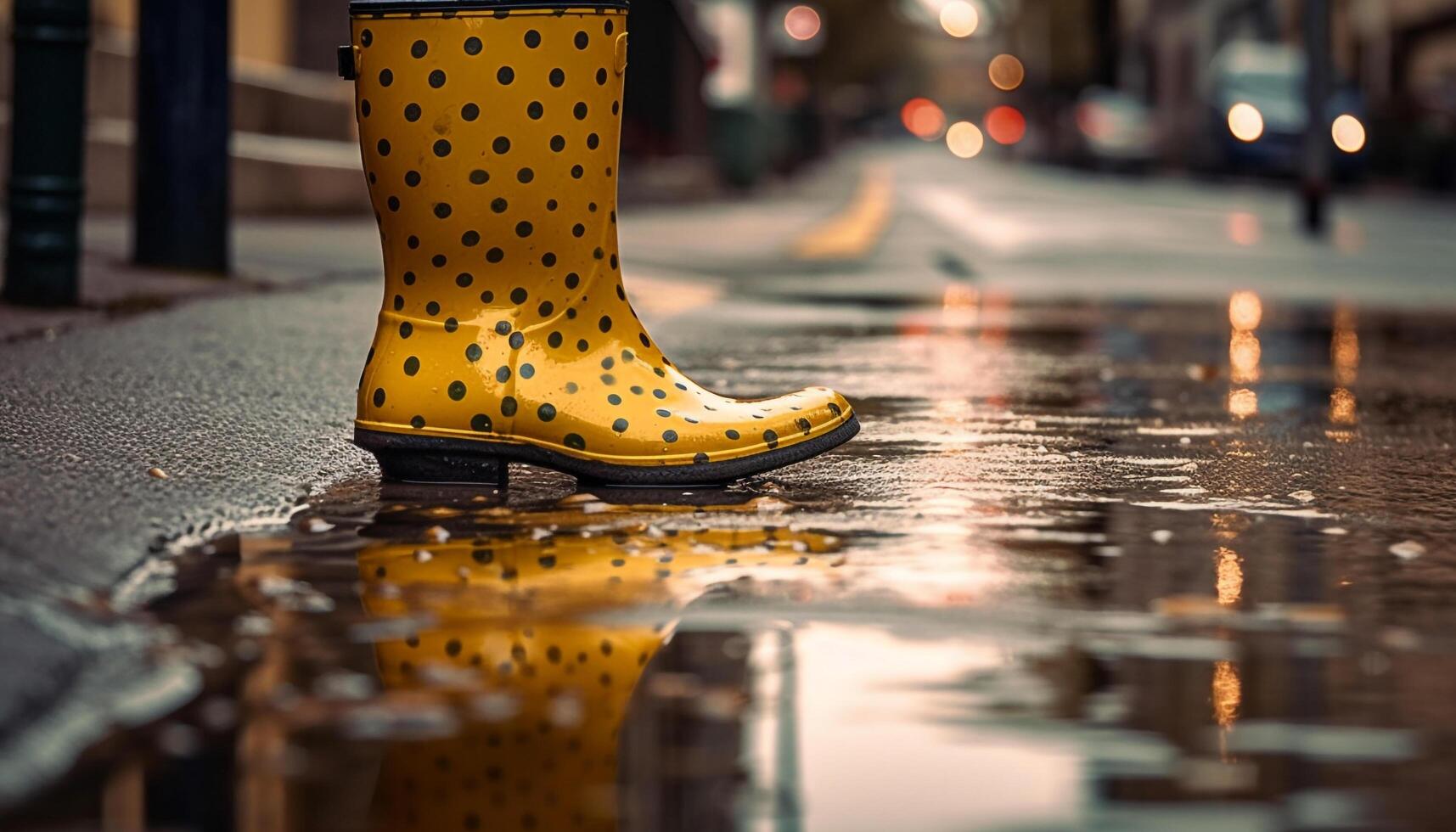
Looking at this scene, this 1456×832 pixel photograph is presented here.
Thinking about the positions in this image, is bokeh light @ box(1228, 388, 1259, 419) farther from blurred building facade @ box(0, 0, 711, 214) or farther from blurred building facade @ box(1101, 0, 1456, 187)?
blurred building facade @ box(1101, 0, 1456, 187)

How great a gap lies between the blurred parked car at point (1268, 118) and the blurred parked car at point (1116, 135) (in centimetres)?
1174

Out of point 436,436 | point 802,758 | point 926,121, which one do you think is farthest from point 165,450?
point 926,121

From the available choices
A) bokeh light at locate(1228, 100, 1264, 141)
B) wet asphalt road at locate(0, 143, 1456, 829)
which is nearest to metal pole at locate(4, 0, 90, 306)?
→ wet asphalt road at locate(0, 143, 1456, 829)

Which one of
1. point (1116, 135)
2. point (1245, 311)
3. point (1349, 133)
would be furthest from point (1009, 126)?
point (1245, 311)

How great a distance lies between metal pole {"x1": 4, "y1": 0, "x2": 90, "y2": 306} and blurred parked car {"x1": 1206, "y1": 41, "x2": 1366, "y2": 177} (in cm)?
2354

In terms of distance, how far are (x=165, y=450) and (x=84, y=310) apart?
8.62 ft

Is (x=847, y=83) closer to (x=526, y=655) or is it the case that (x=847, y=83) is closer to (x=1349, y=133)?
(x=1349, y=133)

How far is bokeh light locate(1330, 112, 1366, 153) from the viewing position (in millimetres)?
28406

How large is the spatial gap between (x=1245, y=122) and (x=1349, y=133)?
148 cm

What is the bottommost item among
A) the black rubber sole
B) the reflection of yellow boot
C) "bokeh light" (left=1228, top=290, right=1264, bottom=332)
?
the reflection of yellow boot

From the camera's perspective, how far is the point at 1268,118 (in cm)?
2958

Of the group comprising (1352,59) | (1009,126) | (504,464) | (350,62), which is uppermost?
(1009,126)

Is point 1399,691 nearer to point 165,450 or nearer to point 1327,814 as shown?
point 1327,814

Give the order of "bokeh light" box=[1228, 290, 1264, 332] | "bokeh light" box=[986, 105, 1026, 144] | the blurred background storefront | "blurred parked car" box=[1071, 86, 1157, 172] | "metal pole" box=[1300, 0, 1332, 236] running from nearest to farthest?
"bokeh light" box=[1228, 290, 1264, 332], the blurred background storefront, "metal pole" box=[1300, 0, 1332, 236], "blurred parked car" box=[1071, 86, 1157, 172], "bokeh light" box=[986, 105, 1026, 144]
